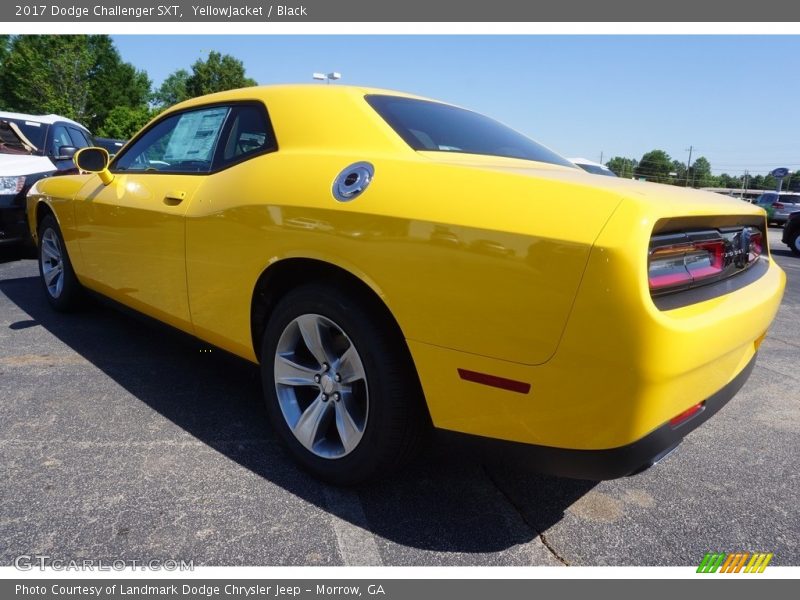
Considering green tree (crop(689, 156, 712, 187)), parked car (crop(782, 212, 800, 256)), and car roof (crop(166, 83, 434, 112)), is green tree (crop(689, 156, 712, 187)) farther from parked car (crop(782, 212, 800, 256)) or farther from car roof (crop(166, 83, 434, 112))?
car roof (crop(166, 83, 434, 112))

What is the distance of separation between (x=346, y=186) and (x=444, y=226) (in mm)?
483

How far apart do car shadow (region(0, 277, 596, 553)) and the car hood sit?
3.73 metres

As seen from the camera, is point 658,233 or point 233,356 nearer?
point 658,233

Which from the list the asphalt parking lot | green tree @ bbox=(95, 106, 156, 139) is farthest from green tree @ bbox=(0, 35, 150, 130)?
the asphalt parking lot

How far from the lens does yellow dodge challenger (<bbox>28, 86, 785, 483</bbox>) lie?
60.2 inches

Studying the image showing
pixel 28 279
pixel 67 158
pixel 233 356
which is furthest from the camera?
pixel 67 158

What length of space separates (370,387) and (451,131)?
1259 mm

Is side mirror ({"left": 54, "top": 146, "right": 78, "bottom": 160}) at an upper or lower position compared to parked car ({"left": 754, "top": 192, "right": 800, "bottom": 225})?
upper

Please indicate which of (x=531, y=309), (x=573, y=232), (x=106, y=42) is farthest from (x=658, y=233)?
(x=106, y=42)

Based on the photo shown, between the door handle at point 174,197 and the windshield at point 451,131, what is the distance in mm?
1029

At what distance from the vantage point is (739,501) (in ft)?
7.41

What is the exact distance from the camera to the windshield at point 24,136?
23.7 ft

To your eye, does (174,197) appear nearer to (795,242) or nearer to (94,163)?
(94,163)

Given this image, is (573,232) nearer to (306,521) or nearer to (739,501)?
(306,521)
